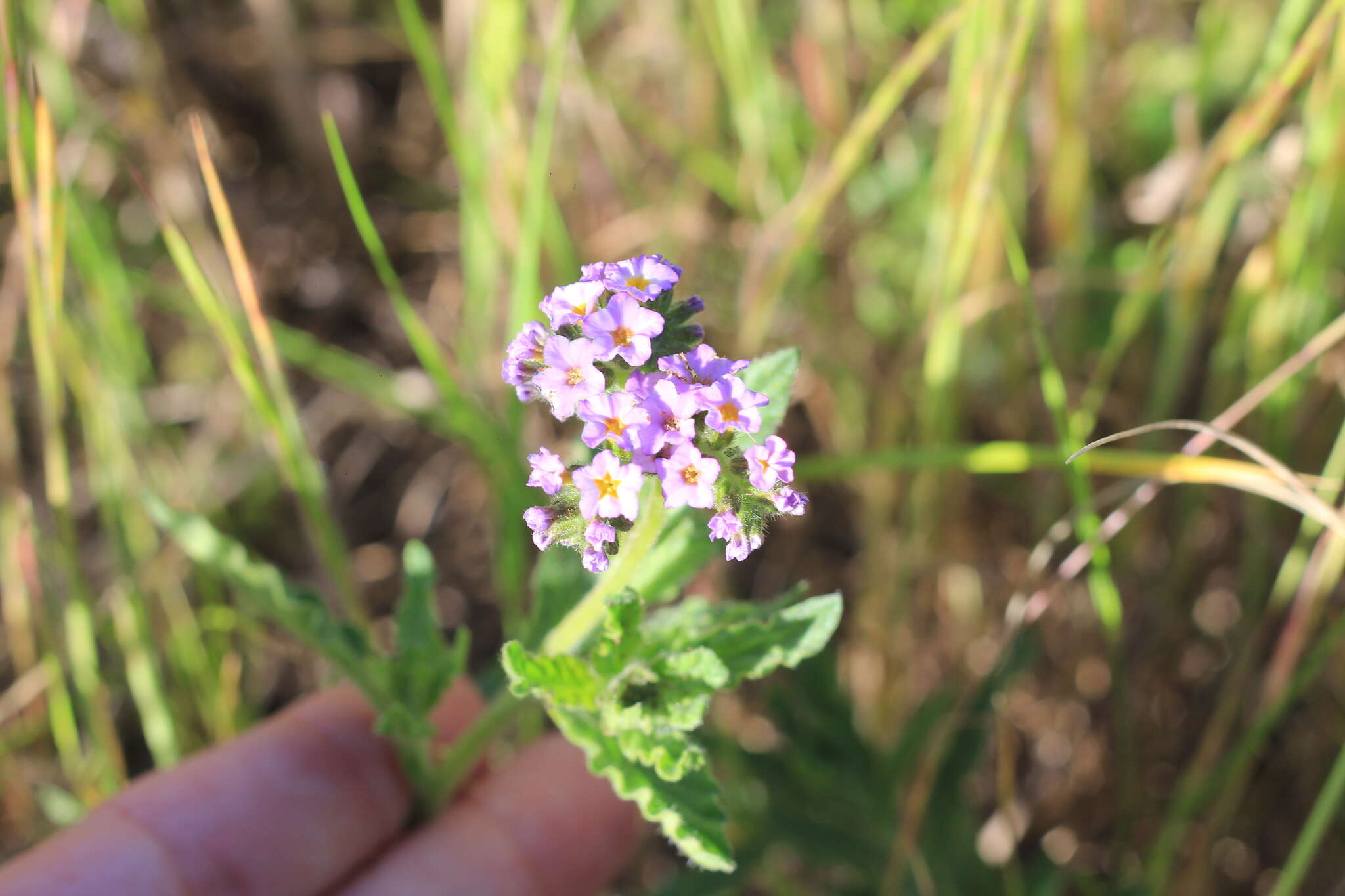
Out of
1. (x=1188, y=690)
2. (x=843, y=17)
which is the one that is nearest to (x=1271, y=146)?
(x=843, y=17)

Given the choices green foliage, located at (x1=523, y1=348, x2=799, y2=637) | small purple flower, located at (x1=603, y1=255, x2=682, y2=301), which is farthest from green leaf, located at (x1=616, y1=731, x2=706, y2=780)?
small purple flower, located at (x1=603, y1=255, x2=682, y2=301)

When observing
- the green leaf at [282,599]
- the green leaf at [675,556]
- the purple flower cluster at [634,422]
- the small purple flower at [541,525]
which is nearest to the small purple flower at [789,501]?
the purple flower cluster at [634,422]

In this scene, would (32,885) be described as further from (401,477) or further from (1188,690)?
(1188,690)

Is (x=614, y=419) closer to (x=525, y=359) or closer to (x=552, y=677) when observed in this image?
(x=525, y=359)

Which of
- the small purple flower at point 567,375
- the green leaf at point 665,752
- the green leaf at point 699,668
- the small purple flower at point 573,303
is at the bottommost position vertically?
the green leaf at point 665,752

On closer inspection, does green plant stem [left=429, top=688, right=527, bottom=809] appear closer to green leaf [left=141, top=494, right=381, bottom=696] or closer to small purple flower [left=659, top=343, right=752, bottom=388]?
green leaf [left=141, top=494, right=381, bottom=696]

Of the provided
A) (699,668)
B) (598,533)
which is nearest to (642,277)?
(598,533)

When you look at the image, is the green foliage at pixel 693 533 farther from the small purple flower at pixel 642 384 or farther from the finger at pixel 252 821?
the finger at pixel 252 821
